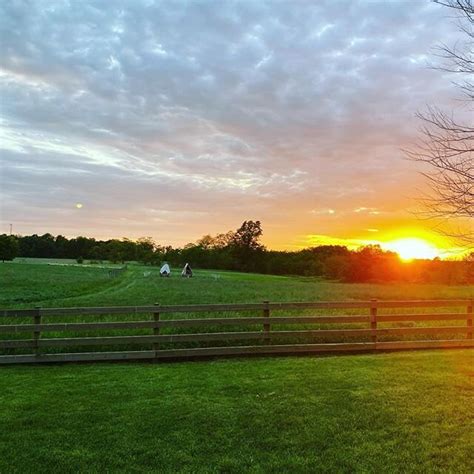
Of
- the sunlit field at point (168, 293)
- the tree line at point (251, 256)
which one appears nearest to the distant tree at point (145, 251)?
the tree line at point (251, 256)

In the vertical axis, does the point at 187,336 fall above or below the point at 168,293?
above

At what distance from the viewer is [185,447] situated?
4984 mm

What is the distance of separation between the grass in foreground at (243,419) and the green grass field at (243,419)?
1 centimetres

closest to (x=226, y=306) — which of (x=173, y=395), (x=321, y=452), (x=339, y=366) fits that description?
(x=339, y=366)

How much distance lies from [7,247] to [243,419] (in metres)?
116

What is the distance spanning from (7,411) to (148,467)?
2.61m

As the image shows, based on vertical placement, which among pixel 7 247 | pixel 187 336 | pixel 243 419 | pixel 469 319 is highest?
pixel 7 247

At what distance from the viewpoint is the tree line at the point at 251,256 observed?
56.3m

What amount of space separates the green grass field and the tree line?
7835 mm

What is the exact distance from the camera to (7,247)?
110m

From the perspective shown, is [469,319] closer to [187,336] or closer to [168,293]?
[187,336]

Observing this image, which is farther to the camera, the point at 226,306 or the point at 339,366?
the point at 226,306

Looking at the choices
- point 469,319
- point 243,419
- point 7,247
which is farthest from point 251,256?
point 243,419

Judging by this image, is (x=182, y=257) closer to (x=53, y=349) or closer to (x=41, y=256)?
(x=41, y=256)
